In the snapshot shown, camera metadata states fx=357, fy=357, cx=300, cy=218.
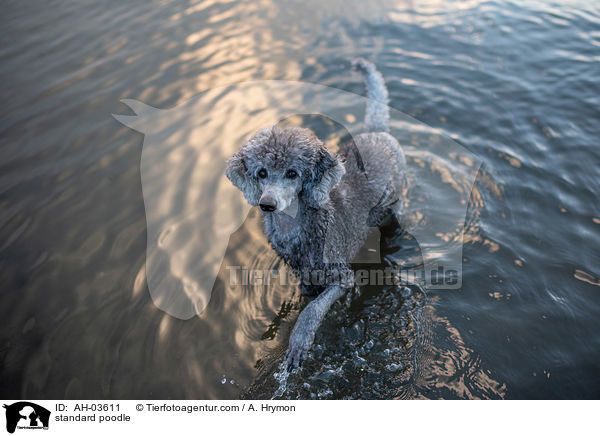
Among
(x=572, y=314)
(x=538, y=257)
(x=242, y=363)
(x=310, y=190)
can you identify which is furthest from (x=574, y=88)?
(x=242, y=363)

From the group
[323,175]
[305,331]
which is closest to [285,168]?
[323,175]

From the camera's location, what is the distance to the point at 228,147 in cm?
517

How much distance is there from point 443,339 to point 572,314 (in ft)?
4.18

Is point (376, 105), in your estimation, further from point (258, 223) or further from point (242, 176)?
point (242, 176)

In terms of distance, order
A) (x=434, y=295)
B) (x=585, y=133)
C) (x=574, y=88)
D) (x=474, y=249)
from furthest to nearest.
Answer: (x=574, y=88) < (x=585, y=133) < (x=474, y=249) < (x=434, y=295)

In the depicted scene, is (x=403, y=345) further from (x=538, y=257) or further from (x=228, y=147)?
(x=228, y=147)

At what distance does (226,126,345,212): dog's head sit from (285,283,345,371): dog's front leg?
2.85 ft

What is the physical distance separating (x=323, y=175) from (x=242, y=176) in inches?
26.1

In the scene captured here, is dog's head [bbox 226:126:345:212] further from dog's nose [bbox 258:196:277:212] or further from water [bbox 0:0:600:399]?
water [bbox 0:0:600:399]

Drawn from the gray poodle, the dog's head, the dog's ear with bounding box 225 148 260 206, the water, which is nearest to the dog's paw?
the gray poodle

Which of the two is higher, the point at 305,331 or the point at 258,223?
the point at 305,331

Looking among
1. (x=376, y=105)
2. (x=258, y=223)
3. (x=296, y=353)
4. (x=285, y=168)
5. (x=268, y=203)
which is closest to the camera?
(x=268, y=203)

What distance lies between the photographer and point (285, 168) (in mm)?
2717
